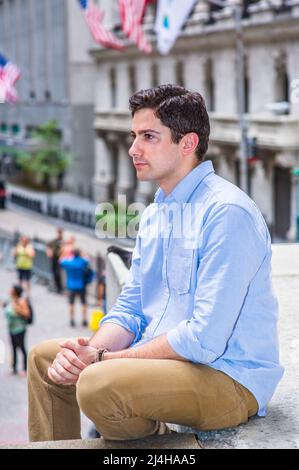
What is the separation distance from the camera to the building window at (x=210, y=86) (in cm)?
3706

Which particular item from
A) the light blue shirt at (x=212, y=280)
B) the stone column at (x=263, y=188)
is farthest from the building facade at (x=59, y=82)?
the light blue shirt at (x=212, y=280)

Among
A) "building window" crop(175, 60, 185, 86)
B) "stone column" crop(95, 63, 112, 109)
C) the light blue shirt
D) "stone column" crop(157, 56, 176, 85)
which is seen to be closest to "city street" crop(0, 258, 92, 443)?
the light blue shirt

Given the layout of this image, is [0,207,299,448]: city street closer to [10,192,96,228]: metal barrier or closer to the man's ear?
the man's ear

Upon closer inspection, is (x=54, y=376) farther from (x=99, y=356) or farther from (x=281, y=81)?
(x=281, y=81)

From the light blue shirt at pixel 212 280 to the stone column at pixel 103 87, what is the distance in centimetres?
4371

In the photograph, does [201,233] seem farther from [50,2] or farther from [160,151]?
[50,2]

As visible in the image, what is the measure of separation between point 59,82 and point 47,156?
731 centimetres

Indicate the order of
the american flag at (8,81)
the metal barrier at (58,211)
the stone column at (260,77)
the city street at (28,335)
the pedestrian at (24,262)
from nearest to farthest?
the city street at (28,335), the pedestrian at (24,262), the stone column at (260,77), the american flag at (8,81), the metal barrier at (58,211)

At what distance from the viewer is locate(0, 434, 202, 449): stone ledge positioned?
12.2ft

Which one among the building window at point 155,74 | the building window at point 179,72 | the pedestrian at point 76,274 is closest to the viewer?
the pedestrian at point 76,274

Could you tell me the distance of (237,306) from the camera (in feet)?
12.0

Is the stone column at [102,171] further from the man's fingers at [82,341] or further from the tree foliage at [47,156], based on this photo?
the man's fingers at [82,341]

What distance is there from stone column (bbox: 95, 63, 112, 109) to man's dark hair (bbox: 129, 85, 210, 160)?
43.8 metres

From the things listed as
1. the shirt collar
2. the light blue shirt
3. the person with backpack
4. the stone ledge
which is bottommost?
the person with backpack
